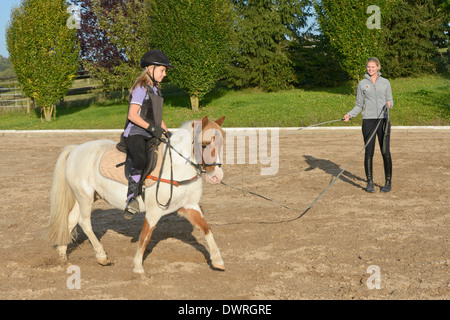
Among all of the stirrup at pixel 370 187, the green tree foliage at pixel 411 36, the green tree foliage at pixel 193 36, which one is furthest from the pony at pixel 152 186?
the green tree foliage at pixel 411 36

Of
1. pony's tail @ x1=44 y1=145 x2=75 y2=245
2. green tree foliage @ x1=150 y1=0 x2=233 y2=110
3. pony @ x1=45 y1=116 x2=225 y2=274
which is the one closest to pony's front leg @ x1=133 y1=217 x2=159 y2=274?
pony @ x1=45 y1=116 x2=225 y2=274

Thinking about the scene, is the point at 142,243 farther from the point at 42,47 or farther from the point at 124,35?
the point at 124,35

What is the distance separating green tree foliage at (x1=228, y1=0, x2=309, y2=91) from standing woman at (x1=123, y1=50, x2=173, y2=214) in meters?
30.7

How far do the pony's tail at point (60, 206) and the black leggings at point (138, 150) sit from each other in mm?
1422

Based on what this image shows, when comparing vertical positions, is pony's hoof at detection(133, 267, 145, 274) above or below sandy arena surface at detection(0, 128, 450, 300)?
above

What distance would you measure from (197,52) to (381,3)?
39.9ft

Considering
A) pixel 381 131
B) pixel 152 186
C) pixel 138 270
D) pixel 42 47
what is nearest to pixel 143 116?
pixel 152 186

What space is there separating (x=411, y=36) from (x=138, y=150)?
3625cm

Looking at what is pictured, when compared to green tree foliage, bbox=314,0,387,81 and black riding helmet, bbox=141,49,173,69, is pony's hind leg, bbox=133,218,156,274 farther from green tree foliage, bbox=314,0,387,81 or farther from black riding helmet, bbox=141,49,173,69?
green tree foliage, bbox=314,0,387,81

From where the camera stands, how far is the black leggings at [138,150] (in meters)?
5.57

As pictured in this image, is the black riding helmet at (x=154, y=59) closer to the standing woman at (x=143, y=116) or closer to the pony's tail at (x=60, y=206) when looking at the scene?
the standing woman at (x=143, y=116)

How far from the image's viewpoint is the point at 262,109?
2708 centimetres

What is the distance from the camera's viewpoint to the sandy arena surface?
533cm
